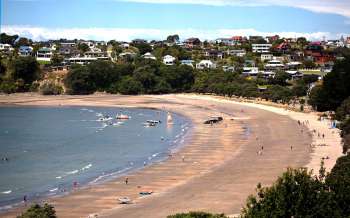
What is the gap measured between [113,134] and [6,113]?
36657mm

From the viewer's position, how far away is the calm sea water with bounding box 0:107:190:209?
5212 cm

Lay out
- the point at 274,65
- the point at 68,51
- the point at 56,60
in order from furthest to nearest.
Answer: the point at 68,51
the point at 56,60
the point at 274,65

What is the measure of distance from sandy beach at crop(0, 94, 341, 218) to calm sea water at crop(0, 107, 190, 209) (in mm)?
2745

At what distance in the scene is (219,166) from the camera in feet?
183

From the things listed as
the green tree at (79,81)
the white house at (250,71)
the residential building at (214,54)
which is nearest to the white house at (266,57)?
the residential building at (214,54)

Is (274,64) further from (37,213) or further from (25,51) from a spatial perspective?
(37,213)

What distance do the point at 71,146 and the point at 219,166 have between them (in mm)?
22906

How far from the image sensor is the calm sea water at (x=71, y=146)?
5212 cm

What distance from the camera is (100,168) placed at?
188ft

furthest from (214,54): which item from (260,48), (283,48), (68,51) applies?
(68,51)

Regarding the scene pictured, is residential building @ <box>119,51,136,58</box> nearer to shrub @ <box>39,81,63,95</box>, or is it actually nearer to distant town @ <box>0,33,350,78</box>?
distant town @ <box>0,33,350,78</box>

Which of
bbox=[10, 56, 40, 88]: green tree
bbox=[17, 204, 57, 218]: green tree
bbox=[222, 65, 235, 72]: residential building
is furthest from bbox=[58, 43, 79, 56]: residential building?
bbox=[17, 204, 57, 218]: green tree

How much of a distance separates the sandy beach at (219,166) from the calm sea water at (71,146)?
2745 millimetres

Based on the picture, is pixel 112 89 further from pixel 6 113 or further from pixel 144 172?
pixel 144 172
